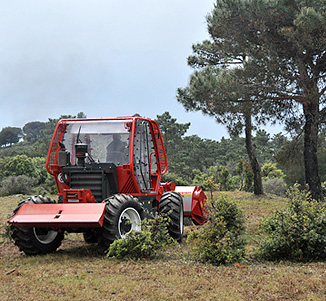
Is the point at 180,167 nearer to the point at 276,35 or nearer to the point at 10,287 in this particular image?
the point at 276,35

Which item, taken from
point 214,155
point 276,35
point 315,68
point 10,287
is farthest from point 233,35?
point 214,155

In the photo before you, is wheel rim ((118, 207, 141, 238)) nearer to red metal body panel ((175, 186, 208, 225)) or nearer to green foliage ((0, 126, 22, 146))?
red metal body panel ((175, 186, 208, 225))

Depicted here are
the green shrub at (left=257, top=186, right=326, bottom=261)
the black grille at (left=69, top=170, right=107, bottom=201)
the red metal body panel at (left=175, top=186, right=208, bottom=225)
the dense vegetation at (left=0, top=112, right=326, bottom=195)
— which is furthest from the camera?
the dense vegetation at (left=0, top=112, right=326, bottom=195)

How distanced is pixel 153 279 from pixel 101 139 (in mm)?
3609

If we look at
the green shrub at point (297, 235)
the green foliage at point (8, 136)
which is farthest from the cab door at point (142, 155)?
the green foliage at point (8, 136)

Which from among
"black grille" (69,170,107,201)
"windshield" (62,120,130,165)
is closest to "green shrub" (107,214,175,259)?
"black grille" (69,170,107,201)

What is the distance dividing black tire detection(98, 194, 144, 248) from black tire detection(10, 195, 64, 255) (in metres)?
1.05

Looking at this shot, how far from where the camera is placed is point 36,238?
291 inches

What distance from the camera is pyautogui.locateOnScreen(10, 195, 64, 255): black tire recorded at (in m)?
7.30

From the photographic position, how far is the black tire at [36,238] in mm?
7305

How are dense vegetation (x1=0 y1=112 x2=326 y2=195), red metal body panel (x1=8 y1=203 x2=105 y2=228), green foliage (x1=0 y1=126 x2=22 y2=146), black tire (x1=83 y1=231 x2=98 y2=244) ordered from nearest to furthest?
red metal body panel (x1=8 y1=203 x2=105 y2=228)
black tire (x1=83 y1=231 x2=98 y2=244)
dense vegetation (x1=0 y1=112 x2=326 y2=195)
green foliage (x1=0 y1=126 x2=22 y2=146)

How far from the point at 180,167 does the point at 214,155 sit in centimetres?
1097

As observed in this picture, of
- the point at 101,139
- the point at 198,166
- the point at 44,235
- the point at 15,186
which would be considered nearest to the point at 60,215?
the point at 44,235

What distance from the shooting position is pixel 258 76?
1514cm
